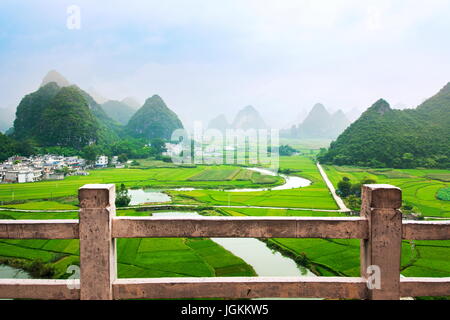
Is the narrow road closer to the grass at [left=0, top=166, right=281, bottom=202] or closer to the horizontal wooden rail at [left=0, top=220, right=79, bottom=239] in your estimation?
the grass at [left=0, top=166, right=281, bottom=202]

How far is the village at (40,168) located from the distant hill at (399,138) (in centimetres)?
3166

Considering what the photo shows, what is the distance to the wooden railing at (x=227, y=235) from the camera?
2.26 m

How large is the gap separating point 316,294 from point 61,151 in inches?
1531

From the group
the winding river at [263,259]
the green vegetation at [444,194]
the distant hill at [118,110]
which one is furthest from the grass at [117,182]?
the distant hill at [118,110]

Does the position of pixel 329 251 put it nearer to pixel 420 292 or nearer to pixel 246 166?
A: pixel 420 292

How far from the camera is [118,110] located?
97.5 meters

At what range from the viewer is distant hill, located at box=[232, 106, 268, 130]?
13275cm

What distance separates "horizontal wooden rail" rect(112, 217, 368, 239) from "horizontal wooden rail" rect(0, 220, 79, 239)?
0.32 metres

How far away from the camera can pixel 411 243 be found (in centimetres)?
1316

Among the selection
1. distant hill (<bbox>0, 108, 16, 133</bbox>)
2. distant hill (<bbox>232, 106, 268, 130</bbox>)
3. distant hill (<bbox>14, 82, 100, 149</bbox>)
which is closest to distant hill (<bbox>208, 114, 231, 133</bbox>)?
distant hill (<bbox>232, 106, 268, 130</bbox>)

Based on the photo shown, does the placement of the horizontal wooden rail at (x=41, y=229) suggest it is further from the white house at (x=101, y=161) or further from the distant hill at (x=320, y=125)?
the distant hill at (x=320, y=125)

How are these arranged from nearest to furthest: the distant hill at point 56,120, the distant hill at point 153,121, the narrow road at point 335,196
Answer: the narrow road at point 335,196, the distant hill at point 56,120, the distant hill at point 153,121

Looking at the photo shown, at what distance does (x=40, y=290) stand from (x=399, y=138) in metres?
41.7
